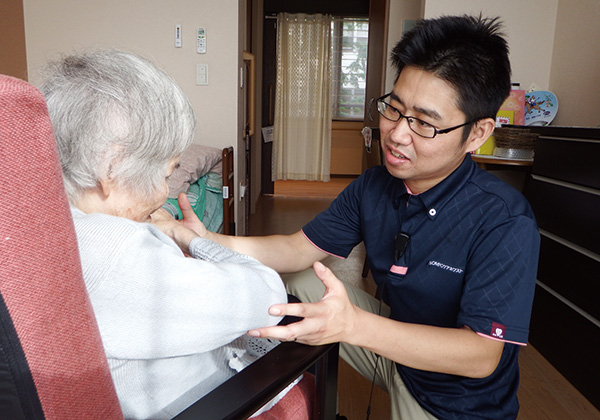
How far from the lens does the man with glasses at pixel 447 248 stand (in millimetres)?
954

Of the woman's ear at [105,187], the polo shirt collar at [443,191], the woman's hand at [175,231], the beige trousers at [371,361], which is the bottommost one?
the beige trousers at [371,361]

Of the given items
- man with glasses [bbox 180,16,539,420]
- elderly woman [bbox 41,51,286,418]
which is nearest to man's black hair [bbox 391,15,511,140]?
man with glasses [bbox 180,16,539,420]

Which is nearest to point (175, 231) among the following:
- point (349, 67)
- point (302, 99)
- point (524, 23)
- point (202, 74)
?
point (202, 74)

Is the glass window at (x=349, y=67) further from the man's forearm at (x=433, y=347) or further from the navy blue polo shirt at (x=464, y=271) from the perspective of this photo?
the man's forearm at (x=433, y=347)

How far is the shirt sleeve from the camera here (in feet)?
3.14

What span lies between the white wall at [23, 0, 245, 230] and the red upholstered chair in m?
2.81

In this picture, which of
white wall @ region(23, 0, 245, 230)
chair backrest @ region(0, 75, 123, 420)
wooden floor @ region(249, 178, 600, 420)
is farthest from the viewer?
white wall @ region(23, 0, 245, 230)

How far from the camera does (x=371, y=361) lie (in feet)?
4.54

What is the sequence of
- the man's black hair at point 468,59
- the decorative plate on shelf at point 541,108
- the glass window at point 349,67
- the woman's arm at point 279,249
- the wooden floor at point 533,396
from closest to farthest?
the man's black hair at point 468,59, the woman's arm at point 279,249, the wooden floor at point 533,396, the decorative plate on shelf at point 541,108, the glass window at point 349,67

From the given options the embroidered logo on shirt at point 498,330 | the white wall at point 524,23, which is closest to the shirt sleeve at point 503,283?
the embroidered logo on shirt at point 498,330

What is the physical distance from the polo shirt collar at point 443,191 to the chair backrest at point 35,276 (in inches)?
35.7

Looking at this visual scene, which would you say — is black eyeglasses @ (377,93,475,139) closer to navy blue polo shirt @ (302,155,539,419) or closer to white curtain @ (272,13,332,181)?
navy blue polo shirt @ (302,155,539,419)

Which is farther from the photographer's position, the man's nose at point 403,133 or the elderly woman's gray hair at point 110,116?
the man's nose at point 403,133

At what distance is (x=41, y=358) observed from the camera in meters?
0.41
